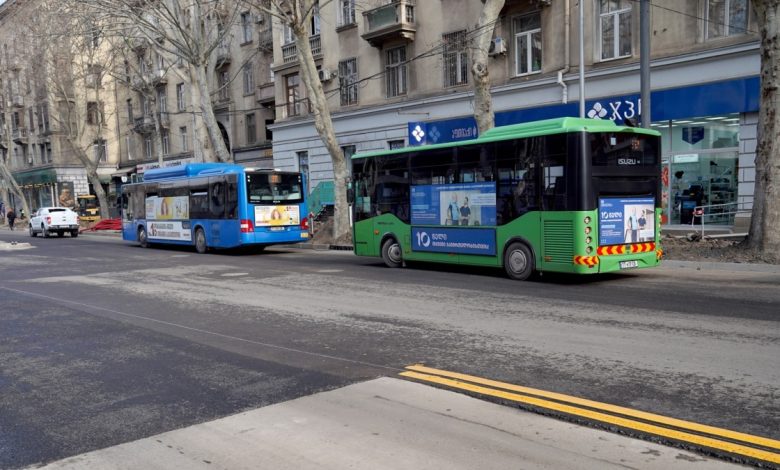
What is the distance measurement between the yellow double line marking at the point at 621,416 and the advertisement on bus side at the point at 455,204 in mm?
7866

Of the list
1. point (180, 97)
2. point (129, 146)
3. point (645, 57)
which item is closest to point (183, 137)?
point (180, 97)

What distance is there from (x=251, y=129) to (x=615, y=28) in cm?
2549

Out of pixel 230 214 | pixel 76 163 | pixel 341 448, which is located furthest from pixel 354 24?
pixel 76 163

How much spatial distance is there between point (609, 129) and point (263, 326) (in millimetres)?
7504

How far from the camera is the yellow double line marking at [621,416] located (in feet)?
13.8

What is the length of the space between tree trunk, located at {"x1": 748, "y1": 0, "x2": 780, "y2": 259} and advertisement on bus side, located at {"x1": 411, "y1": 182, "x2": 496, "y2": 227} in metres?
5.91

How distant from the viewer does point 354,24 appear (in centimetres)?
3062

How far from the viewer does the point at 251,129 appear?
41.2 metres

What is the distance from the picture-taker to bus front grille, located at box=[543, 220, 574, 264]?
473 inches

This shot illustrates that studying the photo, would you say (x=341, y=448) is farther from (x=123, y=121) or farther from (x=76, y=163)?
(x=76, y=163)

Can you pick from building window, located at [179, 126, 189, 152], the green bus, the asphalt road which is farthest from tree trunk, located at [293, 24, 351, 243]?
building window, located at [179, 126, 189, 152]

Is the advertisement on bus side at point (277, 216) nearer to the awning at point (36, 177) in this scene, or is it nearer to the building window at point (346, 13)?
the building window at point (346, 13)

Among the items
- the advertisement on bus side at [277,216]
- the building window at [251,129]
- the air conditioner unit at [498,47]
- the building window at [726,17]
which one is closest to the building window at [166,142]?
the building window at [251,129]

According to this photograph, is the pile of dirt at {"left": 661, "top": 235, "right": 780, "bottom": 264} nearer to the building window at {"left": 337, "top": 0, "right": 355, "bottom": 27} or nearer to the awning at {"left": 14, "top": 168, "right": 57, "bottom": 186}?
the building window at {"left": 337, "top": 0, "right": 355, "bottom": 27}
